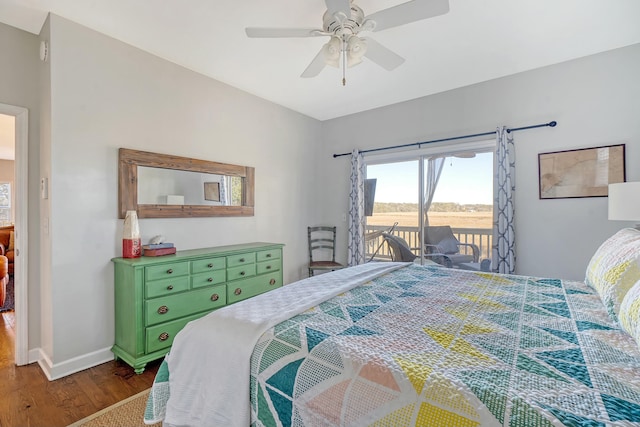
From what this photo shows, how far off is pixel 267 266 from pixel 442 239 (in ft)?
7.37

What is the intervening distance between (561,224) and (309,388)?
10.6 ft

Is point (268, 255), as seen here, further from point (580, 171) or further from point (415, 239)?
point (580, 171)

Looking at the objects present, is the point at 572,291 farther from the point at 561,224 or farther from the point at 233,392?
the point at 233,392

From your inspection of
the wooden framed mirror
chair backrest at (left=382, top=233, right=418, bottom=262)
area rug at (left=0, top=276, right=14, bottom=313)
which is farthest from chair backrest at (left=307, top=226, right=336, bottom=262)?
area rug at (left=0, top=276, right=14, bottom=313)

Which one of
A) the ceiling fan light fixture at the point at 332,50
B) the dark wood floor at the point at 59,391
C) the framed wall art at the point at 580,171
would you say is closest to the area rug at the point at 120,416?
the dark wood floor at the point at 59,391

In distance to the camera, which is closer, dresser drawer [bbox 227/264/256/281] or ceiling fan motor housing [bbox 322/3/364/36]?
ceiling fan motor housing [bbox 322/3/364/36]

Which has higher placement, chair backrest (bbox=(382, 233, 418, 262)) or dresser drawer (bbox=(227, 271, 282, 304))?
chair backrest (bbox=(382, 233, 418, 262))

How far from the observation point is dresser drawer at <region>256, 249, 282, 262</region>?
10.6 feet

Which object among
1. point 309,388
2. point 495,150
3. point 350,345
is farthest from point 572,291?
point 495,150

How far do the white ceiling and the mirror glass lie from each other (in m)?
1.11

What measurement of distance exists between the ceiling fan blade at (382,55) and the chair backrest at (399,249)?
2168 mm

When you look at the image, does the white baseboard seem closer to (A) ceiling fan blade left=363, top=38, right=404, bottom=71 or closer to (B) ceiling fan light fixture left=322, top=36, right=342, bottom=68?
(B) ceiling fan light fixture left=322, top=36, right=342, bottom=68

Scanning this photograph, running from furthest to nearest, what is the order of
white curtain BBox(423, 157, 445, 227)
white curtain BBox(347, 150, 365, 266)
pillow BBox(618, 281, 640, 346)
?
1. white curtain BBox(347, 150, 365, 266)
2. white curtain BBox(423, 157, 445, 227)
3. pillow BBox(618, 281, 640, 346)

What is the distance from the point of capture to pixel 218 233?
335 cm
